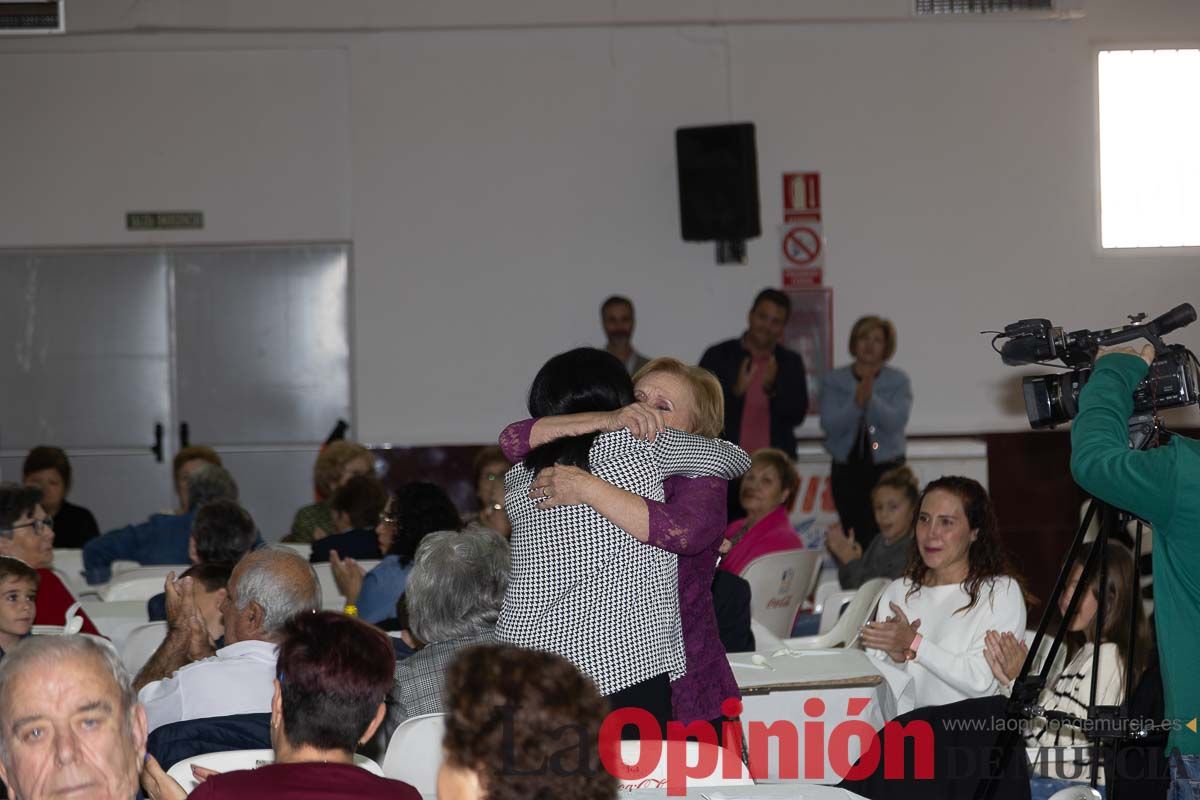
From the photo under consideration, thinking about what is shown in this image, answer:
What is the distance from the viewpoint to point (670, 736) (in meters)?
2.87

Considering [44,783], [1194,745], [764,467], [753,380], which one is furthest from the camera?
[753,380]

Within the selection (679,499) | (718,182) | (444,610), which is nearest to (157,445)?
(718,182)

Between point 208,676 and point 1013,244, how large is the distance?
22.1ft

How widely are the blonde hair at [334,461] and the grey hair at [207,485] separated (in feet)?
2.44

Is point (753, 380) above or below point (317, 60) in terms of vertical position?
below

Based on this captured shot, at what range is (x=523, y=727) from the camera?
5.60 feet

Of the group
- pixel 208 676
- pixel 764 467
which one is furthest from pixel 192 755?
pixel 764 467

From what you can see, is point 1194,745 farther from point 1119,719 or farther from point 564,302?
point 564,302

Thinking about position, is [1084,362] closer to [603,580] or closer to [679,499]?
[679,499]

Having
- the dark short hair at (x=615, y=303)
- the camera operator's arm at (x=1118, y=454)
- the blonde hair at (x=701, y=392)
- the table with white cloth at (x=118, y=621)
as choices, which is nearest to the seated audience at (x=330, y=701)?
the blonde hair at (x=701, y=392)

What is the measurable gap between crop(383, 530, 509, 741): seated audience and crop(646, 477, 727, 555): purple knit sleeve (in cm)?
60

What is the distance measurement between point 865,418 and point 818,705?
4.19 m

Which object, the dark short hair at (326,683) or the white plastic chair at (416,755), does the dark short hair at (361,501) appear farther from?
the dark short hair at (326,683)

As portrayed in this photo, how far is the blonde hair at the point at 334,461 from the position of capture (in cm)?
650
